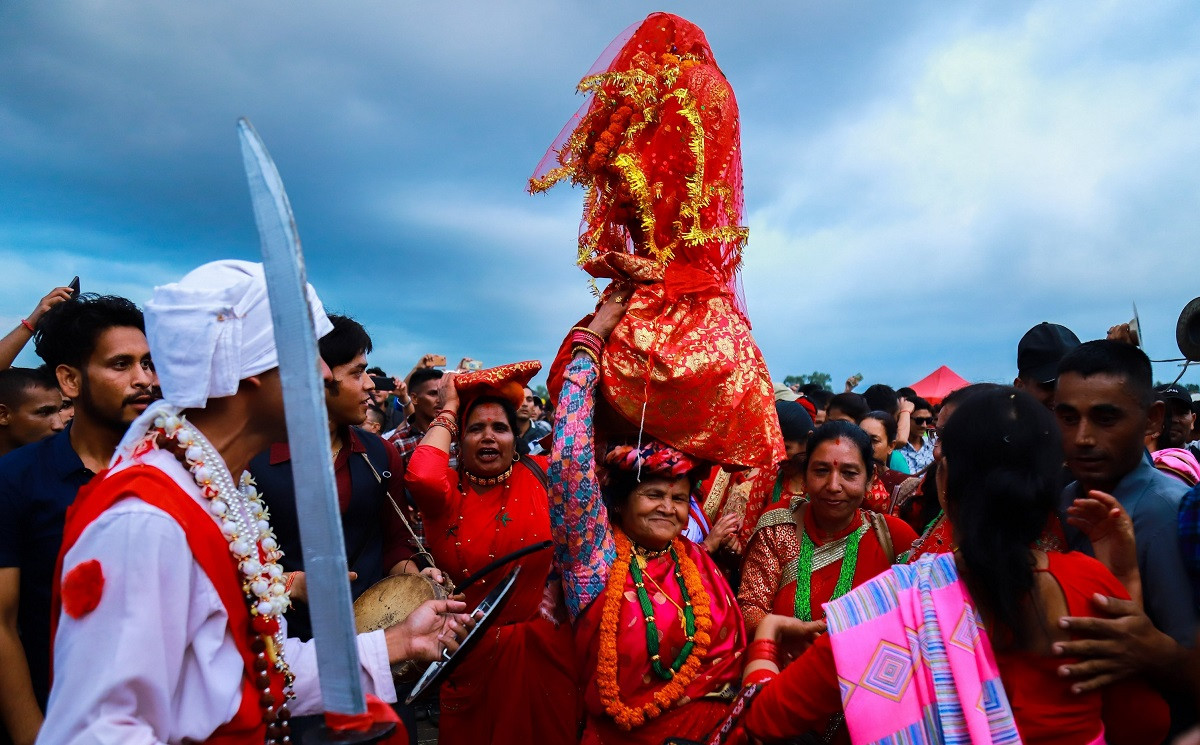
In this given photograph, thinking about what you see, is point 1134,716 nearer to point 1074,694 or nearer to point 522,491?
point 1074,694

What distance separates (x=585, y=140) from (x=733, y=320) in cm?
103

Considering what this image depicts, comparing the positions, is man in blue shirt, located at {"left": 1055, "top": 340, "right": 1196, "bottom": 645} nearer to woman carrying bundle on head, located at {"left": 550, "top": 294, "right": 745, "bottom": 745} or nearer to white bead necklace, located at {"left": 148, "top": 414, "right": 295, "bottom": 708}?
woman carrying bundle on head, located at {"left": 550, "top": 294, "right": 745, "bottom": 745}

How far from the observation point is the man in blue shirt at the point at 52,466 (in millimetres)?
2717

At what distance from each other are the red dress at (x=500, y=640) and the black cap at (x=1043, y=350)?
105 inches

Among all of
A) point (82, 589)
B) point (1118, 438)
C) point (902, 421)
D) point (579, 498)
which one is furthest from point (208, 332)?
point (902, 421)

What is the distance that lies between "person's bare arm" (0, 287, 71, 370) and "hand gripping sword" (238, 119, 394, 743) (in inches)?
149

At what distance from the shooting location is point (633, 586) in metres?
3.12

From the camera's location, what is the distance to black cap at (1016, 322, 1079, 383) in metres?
3.94

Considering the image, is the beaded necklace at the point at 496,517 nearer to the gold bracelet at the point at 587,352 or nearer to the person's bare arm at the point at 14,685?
the gold bracelet at the point at 587,352

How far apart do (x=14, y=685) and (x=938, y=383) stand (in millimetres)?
16468

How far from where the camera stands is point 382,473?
402 centimetres

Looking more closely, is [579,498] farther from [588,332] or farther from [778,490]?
[778,490]

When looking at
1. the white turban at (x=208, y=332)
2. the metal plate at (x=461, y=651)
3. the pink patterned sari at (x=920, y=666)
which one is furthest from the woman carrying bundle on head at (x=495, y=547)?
the white turban at (x=208, y=332)

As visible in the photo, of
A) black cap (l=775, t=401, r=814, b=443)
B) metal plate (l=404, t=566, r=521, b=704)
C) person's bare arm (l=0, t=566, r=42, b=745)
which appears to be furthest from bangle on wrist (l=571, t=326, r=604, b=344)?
person's bare arm (l=0, t=566, r=42, b=745)
